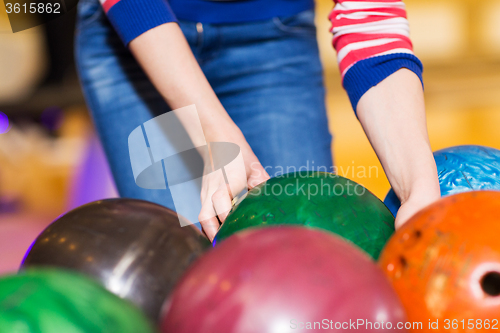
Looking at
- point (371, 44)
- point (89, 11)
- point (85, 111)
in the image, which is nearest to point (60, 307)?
point (371, 44)

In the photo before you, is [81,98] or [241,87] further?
[81,98]

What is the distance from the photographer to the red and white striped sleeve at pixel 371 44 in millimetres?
885

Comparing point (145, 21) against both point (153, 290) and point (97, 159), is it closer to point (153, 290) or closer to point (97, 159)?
point (153, 290)

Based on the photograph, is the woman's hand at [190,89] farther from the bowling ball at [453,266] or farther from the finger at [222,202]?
the bowling ball at [453,266]

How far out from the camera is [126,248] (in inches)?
22.6

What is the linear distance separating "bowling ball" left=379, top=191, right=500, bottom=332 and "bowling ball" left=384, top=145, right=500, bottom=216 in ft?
0.87

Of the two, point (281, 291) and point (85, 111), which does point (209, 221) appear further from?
point (85, 111)

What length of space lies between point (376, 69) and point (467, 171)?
25cm

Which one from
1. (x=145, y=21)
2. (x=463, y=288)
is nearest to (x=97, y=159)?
(x=145, y=21)

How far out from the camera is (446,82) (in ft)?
12.5

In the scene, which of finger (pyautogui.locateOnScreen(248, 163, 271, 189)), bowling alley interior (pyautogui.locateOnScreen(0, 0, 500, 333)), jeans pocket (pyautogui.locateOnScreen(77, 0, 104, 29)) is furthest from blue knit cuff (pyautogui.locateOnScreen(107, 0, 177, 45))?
bowling alley interior (pyautogui.locateOnScreen(0, 0, 500, 333))

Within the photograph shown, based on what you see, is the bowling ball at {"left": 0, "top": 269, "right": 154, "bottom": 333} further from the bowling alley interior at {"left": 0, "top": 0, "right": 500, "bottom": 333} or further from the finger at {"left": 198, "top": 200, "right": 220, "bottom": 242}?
the bowling alley interior at {"left": 0, "top": 0, "right": 500, "bottom": 333}

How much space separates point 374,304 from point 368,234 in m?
0.25

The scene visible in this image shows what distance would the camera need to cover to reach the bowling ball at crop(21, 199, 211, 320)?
54 cm
